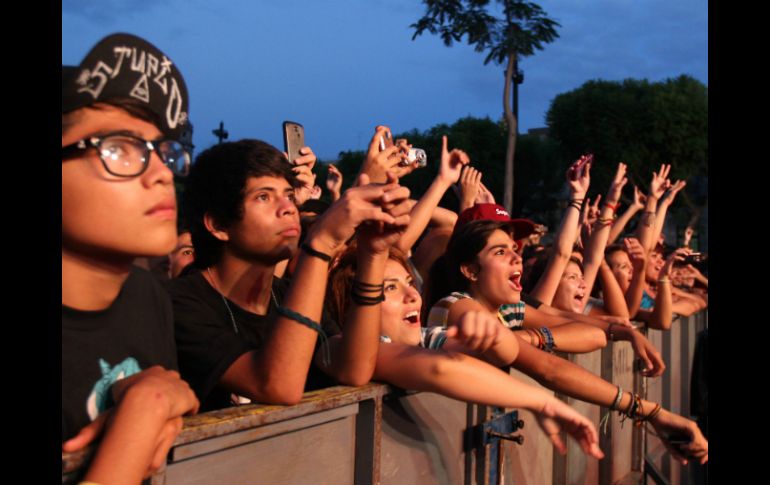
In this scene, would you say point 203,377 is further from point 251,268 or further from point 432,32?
point 432,32

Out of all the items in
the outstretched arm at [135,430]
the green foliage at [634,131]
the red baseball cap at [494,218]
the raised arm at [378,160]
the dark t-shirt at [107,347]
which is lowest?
the outstretched arm at [135,430]

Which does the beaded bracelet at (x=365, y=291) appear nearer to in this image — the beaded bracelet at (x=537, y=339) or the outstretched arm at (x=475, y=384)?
the outstretched arm at (x=475, y=384)

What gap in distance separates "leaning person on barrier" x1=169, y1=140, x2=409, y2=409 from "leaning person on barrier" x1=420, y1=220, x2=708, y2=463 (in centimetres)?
35

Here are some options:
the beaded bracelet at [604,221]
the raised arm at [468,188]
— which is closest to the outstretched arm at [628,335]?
the raised arm at [468,188]

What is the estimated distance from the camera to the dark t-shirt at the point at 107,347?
1.57m

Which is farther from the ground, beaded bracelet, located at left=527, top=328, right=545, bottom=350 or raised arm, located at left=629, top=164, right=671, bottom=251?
raised arm, located at left=629, top=164, right=671, bottom=251

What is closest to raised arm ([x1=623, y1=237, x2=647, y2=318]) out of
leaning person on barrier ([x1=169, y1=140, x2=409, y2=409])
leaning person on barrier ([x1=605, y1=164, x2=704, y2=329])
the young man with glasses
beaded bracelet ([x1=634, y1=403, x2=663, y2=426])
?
leaning person on barrier ([x1=605, y1=164, x2=704, y2=329])

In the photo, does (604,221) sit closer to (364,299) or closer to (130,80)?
(364,299)

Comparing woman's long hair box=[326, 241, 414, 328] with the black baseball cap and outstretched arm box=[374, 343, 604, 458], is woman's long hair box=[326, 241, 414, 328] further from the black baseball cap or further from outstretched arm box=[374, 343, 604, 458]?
the black baseball cap

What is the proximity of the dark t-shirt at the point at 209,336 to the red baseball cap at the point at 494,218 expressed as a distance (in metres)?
1.74

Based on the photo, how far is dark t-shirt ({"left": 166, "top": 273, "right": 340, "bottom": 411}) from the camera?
2.26 metres

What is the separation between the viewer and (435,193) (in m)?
4.04
